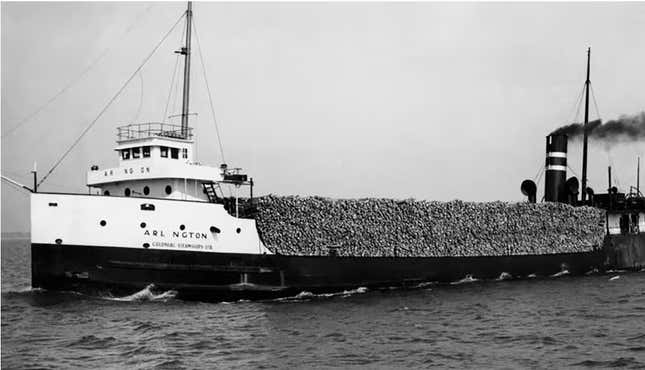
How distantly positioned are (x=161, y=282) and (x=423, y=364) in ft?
34.1

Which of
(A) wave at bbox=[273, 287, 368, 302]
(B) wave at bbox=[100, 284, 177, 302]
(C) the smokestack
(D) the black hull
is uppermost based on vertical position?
(C) the smokestack

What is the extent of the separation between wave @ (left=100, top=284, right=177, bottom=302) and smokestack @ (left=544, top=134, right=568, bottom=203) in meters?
21.7

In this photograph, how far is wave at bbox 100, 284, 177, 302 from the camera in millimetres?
21188

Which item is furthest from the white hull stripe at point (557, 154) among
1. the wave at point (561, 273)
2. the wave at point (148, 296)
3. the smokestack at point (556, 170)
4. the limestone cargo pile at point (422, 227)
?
the wave at point (148, 296)

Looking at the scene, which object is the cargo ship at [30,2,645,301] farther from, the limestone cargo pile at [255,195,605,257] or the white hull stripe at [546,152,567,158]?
the white hull stripe at [546,152,567,158]

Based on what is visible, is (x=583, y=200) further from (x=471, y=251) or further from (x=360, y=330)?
(x=360, y=330)

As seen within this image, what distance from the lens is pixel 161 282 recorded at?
70.5ft

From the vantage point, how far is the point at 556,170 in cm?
3534

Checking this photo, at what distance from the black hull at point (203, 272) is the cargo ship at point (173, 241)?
0.03 meters

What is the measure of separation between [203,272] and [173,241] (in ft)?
4.50

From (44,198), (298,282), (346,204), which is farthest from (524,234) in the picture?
(44,198)

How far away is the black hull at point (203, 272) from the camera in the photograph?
21.2 metres

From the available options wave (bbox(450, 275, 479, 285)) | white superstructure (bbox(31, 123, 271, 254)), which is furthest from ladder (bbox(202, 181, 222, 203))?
wave (bbox(450, 275, 479, 285))

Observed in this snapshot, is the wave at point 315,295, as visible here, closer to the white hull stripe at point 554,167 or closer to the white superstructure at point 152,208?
the white superstructure at point 152,208
